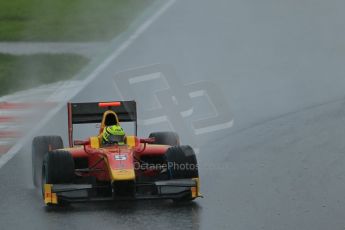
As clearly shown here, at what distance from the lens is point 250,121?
16641 mm

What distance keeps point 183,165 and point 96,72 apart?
30.2ft

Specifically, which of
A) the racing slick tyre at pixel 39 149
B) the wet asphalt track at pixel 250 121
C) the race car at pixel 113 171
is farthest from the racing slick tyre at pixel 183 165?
the racing slick tyre at pixel 39 149

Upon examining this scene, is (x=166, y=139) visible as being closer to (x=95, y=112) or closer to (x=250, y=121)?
(x=95, y=112)

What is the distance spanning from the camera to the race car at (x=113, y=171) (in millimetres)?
11750

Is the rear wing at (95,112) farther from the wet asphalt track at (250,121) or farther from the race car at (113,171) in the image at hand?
the wet asphalt track at (250,121)

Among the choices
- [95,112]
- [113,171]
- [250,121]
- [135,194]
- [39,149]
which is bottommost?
[135,194]

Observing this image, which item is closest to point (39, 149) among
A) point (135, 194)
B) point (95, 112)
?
point (95, 112)

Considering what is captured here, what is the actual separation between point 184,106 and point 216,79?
2555 millimetres

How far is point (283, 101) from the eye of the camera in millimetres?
18172

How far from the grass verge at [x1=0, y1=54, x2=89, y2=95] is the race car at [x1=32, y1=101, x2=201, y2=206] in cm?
738

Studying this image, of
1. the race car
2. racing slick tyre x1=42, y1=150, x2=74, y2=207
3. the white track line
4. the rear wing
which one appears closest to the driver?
the race car

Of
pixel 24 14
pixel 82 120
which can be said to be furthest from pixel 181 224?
pixel 24 14

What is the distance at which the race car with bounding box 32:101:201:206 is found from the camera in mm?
11750

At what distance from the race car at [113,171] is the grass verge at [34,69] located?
Result: 7385 millimetres
